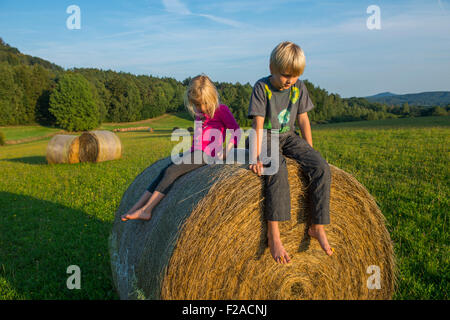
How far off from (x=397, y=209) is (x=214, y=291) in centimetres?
430

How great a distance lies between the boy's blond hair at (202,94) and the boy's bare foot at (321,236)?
1682 millimetres

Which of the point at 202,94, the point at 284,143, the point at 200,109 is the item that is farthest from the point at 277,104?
the point at 200,109

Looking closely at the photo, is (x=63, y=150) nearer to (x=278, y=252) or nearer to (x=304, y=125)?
(x=304, y=125)

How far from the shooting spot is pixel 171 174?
3.77 meters

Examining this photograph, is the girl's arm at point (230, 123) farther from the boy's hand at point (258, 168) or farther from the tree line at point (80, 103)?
the tree line at point (80, 103)

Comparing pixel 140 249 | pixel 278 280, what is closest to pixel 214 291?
pixel 278 280

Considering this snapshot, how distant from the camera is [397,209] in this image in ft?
19.7

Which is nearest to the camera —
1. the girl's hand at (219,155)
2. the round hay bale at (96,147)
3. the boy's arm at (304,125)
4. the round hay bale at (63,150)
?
the boy's arm at (304,125)

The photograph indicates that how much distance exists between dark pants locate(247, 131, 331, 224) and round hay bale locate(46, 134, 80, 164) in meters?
14.0

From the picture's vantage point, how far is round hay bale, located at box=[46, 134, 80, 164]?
1513 cm

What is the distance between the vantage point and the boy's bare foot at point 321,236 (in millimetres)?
3111

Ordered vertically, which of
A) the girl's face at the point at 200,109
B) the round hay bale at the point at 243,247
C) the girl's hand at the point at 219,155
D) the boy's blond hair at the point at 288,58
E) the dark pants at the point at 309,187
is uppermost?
the boy's blond hair at the point at 288,58

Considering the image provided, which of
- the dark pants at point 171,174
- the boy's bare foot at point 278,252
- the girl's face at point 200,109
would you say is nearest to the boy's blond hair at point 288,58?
the girl's face at point 200,109
